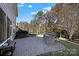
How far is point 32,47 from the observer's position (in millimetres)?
4340

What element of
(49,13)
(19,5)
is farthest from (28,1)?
(49,13)

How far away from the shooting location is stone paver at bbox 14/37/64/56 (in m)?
4.35

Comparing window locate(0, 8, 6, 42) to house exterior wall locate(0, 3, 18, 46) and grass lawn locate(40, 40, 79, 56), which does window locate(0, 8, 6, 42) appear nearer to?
house exterior wall locate(0, 3, 18, 46)

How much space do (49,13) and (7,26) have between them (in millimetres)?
875

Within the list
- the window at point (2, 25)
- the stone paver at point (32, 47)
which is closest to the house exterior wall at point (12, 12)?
the window at point (2, 25)

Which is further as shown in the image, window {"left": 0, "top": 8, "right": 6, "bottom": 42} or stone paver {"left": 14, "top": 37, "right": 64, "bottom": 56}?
stone paver {"left": 14, "top": 37, "right": 64, "bottom": 56}

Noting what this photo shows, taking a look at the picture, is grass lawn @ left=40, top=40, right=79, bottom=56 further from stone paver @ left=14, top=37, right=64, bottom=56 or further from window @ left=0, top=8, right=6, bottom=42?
window @ left=0, top=8, right=6, bottom=42

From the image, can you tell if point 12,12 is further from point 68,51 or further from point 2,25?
point 68,51

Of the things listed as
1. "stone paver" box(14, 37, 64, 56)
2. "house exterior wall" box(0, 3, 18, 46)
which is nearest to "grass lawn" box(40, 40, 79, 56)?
"stone paver" box(14, 37, 64, 56)

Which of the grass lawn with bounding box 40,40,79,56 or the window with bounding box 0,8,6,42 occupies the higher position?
the window with bounding box 0,8,6,42

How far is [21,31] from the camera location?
441cm

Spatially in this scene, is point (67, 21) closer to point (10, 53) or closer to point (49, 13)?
point (49, 13)

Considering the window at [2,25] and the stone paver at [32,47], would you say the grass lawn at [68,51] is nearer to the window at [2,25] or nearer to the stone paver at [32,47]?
the stone paver at [32,47]

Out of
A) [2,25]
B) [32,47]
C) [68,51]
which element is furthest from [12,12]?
[68,51]
